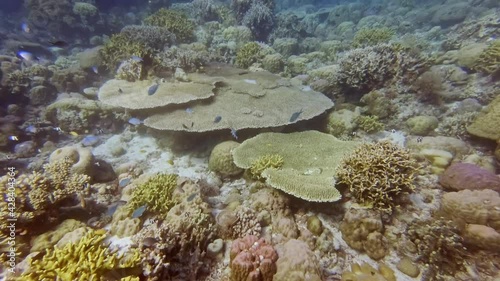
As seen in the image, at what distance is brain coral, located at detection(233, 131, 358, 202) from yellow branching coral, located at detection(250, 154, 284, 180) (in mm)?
116

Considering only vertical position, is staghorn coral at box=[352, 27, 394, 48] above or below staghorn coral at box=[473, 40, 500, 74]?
above

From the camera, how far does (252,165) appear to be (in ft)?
18.3

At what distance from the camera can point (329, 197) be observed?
4.39m

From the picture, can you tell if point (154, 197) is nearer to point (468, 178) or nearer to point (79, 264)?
point (79, 264)

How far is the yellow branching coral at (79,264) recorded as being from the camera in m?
2.92

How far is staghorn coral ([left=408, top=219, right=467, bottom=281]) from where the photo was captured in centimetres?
370

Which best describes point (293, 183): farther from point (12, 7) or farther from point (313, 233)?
point (12, 7)

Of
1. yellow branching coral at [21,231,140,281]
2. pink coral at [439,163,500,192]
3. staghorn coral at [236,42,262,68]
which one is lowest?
pink coral at [439,163,500,192]

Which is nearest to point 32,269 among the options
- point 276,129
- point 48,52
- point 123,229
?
point 123,229

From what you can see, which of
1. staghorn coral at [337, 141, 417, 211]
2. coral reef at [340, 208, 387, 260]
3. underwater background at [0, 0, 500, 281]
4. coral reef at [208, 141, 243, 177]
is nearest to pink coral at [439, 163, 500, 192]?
underwater background at [0, 0, 500, 281]

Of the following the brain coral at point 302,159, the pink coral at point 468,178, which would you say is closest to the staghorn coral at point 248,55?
the brain coral at point 302,159

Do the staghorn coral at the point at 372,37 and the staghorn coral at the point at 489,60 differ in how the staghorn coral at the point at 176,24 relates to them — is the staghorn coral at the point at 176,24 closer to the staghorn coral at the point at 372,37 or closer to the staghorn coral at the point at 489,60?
the staghorn coral at the point at 372,37

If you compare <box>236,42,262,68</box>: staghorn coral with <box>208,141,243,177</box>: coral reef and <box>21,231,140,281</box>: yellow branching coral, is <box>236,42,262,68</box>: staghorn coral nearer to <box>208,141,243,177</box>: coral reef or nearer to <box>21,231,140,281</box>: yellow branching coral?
<box>208,141,243,177</box>: coral reef

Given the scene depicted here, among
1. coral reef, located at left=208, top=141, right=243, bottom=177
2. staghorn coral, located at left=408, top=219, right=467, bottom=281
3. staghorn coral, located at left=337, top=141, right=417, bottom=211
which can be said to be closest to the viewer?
staghorn coral, located at left=408, top=219, right=467, bottom=281
